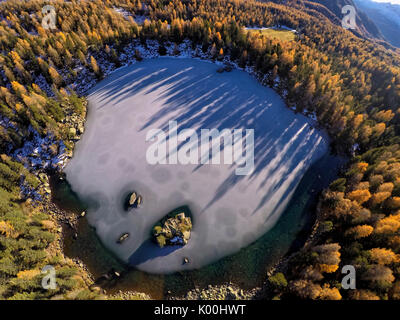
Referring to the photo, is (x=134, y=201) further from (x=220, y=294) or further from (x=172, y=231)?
(x=220, y=294)

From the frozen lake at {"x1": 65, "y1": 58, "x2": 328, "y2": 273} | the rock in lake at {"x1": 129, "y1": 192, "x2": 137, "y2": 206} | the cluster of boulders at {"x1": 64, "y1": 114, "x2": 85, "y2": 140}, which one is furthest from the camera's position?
the cluster of boulders at {"x1": 64, "y1": 114, "x2": 85, "y2": 140}

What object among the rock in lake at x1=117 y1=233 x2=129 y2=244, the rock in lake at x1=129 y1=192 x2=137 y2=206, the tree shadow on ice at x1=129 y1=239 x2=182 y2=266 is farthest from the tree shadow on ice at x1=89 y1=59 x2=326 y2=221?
the rock in lake at x1=117 y1=233 x2=129 y2=244

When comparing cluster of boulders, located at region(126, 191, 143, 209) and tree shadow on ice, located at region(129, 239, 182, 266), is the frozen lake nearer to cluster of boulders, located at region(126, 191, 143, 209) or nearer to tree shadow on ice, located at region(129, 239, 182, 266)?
tree shadow on ice, located at region(129, 239, 182, 266)

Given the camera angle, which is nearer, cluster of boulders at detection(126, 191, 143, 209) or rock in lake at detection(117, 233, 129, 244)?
rock in lake at detection(117, 233, 129, 244)

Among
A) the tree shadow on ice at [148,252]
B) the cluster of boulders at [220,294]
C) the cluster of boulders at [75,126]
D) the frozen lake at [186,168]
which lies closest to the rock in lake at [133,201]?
the frozen lake at [186,168]

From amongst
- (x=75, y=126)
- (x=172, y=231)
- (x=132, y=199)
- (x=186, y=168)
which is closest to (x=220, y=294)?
(x=172, y=231)

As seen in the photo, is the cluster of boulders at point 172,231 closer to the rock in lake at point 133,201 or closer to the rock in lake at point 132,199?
the rock in lake at point 133,201
